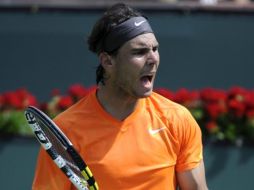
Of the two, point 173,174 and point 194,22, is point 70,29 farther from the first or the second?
point 173,174

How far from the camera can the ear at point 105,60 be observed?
4273mm

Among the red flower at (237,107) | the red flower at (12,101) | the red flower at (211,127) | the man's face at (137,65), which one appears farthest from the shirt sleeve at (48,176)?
the red flower at (12,101)

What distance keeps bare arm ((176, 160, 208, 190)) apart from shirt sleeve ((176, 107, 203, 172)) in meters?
0.02

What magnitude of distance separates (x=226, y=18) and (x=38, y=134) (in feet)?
17.7

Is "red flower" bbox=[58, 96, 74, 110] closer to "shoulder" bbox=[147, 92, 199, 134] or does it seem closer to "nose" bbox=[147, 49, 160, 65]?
"shoulder" bbox=[147, 92, 199, 134]

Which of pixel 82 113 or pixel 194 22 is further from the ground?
pixel 82 113

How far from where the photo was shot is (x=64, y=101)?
786 cm

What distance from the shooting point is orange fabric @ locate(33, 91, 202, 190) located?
165 inches

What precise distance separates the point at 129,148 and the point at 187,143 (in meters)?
0.27

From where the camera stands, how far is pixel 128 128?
4277 mm

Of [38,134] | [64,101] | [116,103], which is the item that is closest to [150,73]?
[116,103]

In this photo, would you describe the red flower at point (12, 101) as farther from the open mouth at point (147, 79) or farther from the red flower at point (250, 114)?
the open mouth at point (147, 79)

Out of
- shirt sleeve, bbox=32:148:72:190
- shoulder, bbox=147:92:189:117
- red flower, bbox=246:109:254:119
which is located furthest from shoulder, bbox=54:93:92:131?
red flower, bbox=246:109:254:119

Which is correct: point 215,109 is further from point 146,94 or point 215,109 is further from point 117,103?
point 146,94
